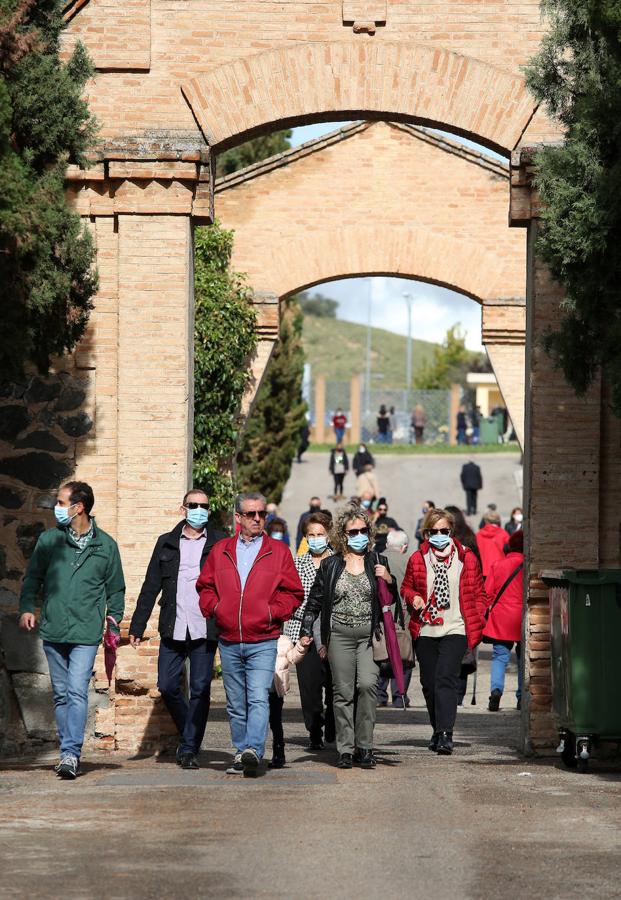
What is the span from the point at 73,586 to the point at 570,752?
3.39m

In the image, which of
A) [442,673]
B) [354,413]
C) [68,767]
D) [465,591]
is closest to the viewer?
[68,767]

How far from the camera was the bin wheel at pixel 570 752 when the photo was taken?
10484mm

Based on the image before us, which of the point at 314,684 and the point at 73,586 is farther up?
the point at 73,586

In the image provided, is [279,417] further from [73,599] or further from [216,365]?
[73,599]

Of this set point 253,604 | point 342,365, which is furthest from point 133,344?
point 342,365

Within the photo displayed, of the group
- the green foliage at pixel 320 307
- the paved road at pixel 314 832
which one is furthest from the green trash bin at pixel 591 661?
the green foliage at pixel 320 307

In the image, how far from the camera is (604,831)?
300 inches

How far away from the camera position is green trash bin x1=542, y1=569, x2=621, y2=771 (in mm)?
10078

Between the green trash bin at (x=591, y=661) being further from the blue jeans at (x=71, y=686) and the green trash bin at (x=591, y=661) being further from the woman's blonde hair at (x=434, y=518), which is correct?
the blue jeans at (x=71, y=686)

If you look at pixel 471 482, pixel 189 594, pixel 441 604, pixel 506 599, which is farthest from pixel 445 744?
pixel 471 482

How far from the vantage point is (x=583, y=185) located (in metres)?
10.5

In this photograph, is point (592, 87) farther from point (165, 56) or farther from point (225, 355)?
point (225, 355)

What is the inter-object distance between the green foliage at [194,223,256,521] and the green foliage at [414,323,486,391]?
61847 mm

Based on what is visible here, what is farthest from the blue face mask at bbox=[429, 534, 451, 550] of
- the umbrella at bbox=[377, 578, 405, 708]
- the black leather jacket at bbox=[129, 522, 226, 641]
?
the black leather jacket at bbox=[129, 522, 226, 641]
